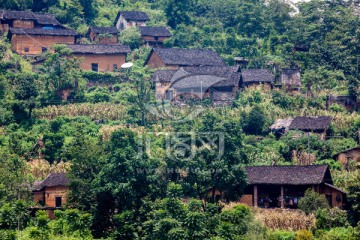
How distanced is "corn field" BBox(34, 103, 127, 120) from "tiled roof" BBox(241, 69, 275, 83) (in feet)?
28.1

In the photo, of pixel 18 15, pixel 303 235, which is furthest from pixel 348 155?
pixel 18 15

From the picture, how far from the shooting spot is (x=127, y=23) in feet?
196

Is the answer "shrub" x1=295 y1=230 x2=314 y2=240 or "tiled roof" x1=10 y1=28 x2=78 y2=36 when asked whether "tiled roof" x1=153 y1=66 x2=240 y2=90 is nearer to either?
"tiled roof" x1=10 y1=28 x2=78 y2=36

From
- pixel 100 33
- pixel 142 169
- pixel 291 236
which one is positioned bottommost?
pixel 291 236

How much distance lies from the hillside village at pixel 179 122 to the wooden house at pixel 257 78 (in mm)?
120

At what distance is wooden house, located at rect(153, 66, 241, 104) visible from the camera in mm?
48103

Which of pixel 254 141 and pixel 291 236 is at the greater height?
pixel 254 141

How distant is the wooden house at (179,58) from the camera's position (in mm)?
51625

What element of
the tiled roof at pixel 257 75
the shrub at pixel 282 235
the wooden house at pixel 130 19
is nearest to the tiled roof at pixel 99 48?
the wooden house at pixel 130 19

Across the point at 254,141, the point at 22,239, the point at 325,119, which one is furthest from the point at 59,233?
the point at 325,119

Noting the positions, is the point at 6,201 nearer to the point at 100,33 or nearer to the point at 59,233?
the point at 59,233

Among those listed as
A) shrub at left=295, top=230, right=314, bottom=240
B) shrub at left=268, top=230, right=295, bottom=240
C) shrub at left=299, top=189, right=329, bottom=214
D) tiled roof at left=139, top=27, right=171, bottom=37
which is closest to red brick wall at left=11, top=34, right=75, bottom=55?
tiled roof at left=139, top=27, right=171, bottom=37

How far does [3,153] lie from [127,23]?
23978 millimetres

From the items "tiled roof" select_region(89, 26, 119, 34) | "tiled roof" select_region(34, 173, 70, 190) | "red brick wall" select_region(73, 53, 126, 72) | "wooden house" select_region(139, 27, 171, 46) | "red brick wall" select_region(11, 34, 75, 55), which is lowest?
"tiled roof" select_region(34, 173, 70, 190)
